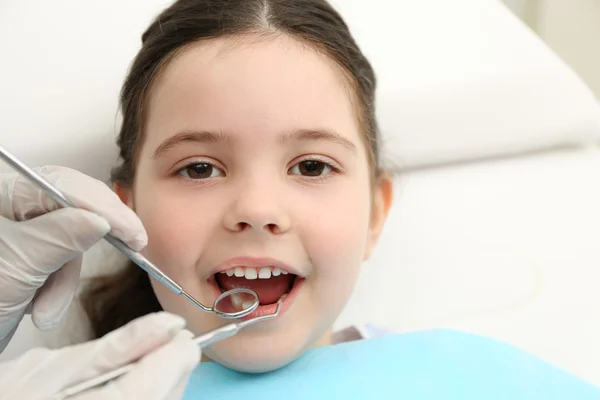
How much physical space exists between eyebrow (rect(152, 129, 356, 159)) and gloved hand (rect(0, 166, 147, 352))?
149 mm

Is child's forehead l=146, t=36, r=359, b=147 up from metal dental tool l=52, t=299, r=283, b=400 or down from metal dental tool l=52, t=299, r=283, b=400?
up

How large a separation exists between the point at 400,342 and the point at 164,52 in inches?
26.1

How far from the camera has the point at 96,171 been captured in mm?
1352

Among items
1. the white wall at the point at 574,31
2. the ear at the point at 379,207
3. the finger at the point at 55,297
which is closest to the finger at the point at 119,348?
the finger at the point at 55,297

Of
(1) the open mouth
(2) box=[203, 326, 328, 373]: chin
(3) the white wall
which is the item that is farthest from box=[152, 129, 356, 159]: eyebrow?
(3) the white wall

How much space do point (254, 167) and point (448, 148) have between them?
833 millimetres

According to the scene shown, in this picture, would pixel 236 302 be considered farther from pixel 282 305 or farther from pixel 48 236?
pixel 48 236

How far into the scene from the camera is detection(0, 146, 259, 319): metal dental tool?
0.71 meters

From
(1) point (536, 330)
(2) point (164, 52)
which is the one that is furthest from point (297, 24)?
(1) point (536, 330)

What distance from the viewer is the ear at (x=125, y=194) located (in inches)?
45.4

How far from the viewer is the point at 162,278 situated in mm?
836

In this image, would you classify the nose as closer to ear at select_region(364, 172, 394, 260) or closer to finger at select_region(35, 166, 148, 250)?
finger at select_region(35, 166, 148, 250)

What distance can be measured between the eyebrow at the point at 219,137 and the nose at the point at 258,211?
8cm

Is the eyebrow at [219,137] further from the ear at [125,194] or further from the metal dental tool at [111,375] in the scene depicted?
the metal dental tool at [111,375]
